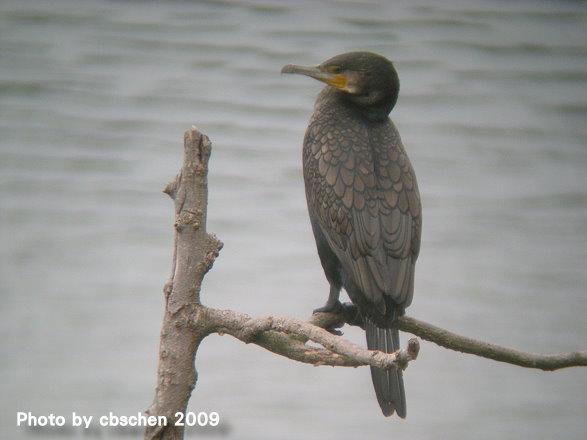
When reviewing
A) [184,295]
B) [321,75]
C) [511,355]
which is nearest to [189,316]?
[184,295]

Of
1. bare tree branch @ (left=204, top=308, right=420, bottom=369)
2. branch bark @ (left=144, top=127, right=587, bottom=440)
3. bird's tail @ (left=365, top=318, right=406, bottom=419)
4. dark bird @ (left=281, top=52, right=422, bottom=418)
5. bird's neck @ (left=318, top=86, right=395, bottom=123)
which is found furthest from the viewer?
bird's neck @ (left=318, top=86, right=395, bottom=123)

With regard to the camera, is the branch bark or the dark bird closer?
the branch bark

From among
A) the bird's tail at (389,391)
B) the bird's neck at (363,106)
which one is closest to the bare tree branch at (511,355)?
the bird's tail at (389,391)

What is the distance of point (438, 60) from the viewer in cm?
588

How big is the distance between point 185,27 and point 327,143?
10.8 ft

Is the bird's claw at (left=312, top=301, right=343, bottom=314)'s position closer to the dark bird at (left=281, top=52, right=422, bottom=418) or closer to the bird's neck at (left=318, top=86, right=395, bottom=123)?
the dark bird at (left=281, top=52, right=422, bottom=418)

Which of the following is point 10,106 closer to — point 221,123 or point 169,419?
point 221,123

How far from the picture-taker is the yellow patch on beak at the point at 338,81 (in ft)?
8.74

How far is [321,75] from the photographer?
2654 mm

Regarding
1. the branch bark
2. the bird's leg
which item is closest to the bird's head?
the bird's leg

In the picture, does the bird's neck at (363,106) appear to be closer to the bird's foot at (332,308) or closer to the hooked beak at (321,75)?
the hooked beak at (321,75)

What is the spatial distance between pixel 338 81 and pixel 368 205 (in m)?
0.35

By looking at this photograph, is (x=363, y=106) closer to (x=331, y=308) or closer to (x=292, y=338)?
(x=331, y=308)

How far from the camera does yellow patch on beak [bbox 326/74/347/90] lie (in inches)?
105
